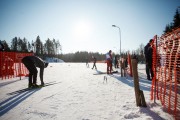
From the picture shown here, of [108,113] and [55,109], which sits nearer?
[108,113]

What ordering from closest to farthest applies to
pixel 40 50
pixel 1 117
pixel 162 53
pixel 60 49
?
pixel 1 117 < pixel 162 53 < pixel 40 50 < pixel 60 49

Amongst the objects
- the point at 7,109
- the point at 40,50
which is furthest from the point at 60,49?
the point at 7,109

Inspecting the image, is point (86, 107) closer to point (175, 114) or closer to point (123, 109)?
point (123, 109)

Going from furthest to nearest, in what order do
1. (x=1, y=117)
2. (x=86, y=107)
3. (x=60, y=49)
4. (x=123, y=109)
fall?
(x=60, y=49) < (x=86, y=107) < (x=123, y=109) < (x=1, y=117)

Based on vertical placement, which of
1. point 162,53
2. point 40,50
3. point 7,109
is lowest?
point 7,109

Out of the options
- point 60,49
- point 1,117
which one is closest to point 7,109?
point 1,117

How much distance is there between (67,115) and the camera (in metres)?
3.50

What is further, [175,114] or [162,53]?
[162,53]

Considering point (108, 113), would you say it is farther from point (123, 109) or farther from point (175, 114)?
point (175, 114)

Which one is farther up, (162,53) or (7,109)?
(162,53)

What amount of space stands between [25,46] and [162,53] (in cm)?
10748

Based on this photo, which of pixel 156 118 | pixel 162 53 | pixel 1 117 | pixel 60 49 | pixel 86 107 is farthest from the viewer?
pixel 60 49

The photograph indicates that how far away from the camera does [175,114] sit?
319 centimetres

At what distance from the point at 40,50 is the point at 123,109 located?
9984 cm
